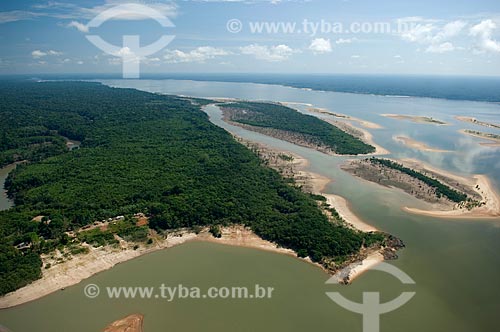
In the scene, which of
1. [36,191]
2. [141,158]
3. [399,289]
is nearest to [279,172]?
[141,158]

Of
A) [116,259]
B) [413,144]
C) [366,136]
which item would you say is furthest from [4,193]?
[413,144]

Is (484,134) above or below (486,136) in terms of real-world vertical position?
above

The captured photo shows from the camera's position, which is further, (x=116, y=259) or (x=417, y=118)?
(x=417, y=118)

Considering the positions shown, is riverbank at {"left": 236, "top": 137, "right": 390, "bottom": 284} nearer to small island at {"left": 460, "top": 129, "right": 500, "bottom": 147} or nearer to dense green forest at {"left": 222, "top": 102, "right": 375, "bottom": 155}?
dense green forest at {"left": 222, "top": 102, "right": 375, "bottom": 155}

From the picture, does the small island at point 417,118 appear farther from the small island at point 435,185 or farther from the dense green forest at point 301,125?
the small island at point 435,185
